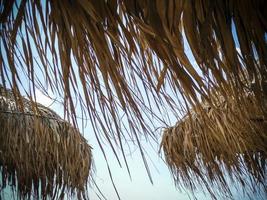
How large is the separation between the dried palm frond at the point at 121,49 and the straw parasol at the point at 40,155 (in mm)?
1445

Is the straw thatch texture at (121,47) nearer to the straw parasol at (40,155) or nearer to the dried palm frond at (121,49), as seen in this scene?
the dried palm frond at (121,49)

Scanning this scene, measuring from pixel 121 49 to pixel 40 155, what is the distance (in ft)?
6.29

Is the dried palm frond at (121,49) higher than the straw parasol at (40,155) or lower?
lower

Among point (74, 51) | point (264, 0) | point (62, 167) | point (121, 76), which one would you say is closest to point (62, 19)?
point (74, 51)

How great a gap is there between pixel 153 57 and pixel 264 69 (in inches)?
11.7

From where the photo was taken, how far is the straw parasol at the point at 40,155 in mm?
2137

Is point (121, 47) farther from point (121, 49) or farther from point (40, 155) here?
point (40, 155)

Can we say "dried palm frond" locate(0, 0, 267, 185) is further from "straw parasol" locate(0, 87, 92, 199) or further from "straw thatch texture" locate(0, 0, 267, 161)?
"straw parasol" locate(0, 87, 92, 199)

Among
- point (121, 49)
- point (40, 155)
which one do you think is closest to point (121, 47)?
point (121, 49)

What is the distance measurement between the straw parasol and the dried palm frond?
1445 mm

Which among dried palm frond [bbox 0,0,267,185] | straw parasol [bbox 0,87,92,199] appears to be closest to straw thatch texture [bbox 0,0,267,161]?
dried palm frond [bbox 0,0,267,185]

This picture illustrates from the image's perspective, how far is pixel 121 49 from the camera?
54 cm

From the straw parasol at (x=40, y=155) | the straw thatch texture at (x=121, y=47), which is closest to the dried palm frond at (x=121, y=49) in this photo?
the straw thatch texture at (x=121, y=47)

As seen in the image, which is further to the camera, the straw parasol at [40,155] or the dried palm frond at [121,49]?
the straw parasol at [40,155]
